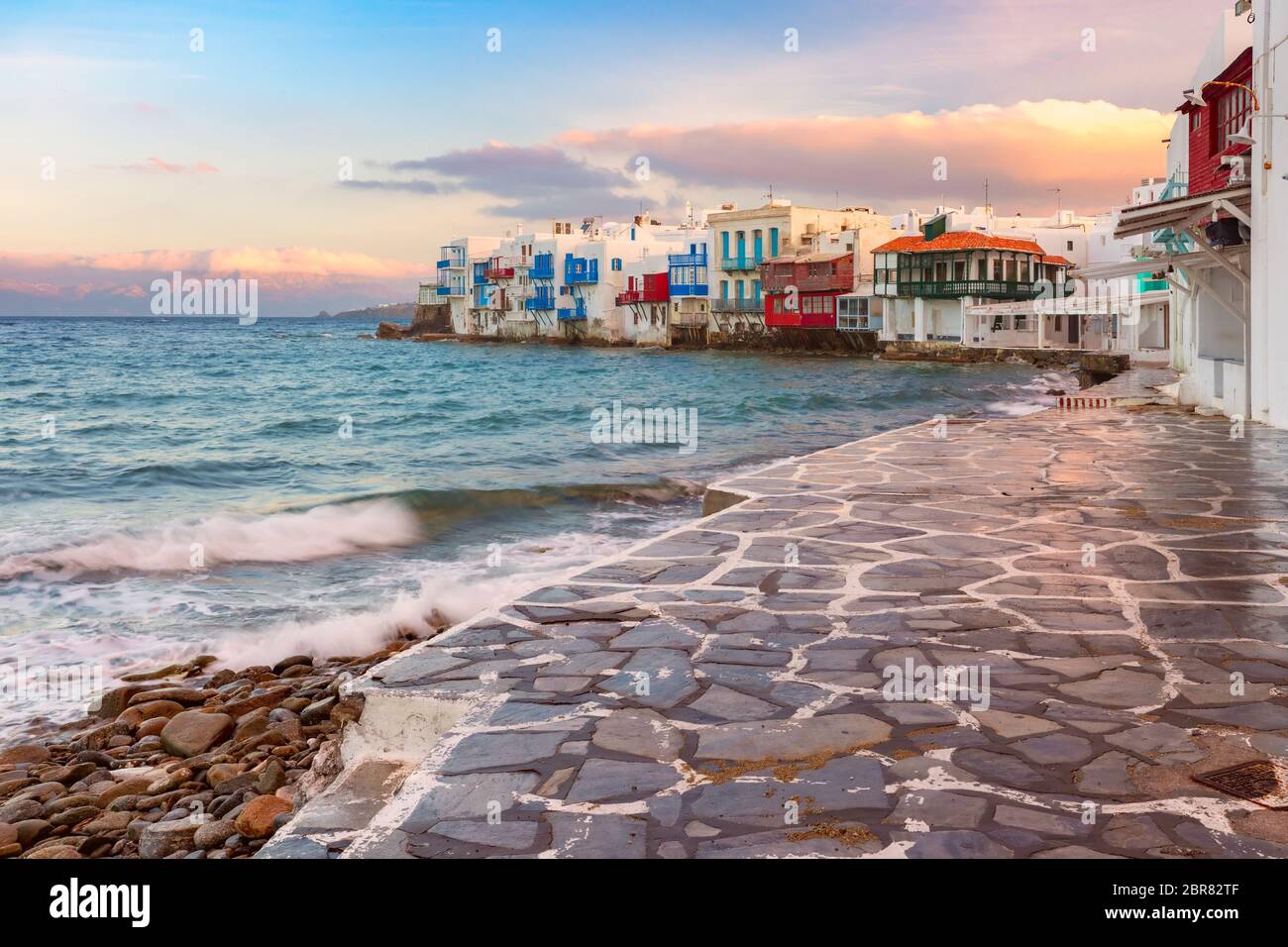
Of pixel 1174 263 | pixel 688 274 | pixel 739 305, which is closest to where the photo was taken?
pixel 1174 263

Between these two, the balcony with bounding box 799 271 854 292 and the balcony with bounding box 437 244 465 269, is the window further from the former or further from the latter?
the balcony with bounding box 437 244 465 269

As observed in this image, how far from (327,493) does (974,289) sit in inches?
1883

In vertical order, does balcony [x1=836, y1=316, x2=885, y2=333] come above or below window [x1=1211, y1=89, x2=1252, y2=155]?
above

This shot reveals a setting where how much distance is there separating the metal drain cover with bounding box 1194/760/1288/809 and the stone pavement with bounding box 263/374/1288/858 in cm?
7

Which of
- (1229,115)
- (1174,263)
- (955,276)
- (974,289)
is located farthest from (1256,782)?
(955,276)

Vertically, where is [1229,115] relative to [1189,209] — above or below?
above

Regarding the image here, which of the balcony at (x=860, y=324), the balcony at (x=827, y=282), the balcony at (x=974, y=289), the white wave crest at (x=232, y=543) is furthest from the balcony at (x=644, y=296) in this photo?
the white wave crest at (x=232, y=543)

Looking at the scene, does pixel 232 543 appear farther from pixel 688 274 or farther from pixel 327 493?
pixel 688 274

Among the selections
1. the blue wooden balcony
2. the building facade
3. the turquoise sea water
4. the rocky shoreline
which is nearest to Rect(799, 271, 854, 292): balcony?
the building facade

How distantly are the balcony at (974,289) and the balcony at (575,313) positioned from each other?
3569 cm

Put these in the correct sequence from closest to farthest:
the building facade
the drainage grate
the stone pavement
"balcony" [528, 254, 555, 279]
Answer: the stone pavement → the drainage grate → the building facade → "balcony" [528, 254, 555, 279]

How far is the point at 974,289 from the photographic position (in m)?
59.1

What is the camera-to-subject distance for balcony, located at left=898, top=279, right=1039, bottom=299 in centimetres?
5866
